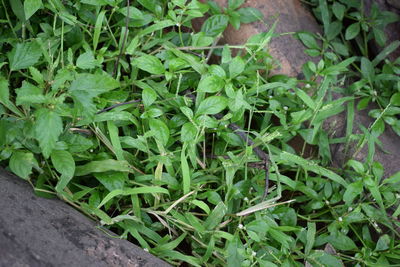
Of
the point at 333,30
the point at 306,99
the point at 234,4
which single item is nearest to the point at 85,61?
the point at 234,4

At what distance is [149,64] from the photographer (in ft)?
7.09

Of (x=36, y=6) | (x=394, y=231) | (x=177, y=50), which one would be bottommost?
(x=394, y=231)

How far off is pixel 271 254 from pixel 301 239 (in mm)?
231

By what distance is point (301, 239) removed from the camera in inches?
84.4

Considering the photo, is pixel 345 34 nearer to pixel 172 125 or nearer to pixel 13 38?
pixel 172 125

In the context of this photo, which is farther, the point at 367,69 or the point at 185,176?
the point at 367,69

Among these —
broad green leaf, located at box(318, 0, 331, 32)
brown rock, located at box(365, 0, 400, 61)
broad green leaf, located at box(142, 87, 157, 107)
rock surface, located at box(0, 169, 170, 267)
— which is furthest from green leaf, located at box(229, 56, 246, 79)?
brown rock, located at box(365, 0, 400, 61)

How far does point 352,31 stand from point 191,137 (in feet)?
4.14

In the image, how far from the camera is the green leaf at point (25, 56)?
6.33 feet

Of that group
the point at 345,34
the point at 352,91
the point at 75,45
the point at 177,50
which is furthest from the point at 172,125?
the point at 345,34

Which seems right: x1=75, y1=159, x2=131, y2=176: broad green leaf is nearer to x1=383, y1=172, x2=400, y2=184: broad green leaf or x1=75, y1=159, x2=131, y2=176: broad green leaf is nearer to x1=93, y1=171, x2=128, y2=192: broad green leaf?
x1=93, y1=171, x2=128, y2=192: broad green leaf

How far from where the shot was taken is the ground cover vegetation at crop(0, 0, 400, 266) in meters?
1.90

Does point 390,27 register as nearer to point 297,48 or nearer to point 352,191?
point 297,48

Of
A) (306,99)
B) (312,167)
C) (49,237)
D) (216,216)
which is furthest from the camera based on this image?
(306,99)
